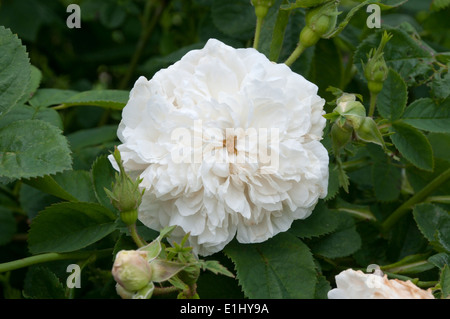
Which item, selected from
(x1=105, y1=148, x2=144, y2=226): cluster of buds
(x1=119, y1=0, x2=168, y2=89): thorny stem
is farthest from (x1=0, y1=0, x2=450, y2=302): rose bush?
(x1=119, y1=0, x2=168, y2=89): thorny stem

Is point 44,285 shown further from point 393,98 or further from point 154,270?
point 393,98

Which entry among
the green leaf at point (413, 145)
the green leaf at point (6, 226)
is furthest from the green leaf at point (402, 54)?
the green leaf at point (6, 226)

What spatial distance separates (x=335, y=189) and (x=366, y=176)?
1.03ft

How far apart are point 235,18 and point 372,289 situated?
70cm

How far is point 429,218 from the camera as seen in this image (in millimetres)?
965

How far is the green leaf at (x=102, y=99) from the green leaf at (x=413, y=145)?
45 centimetres

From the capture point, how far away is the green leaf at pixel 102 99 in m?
1.03

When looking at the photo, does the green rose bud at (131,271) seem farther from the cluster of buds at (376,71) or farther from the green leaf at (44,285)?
the cluster of buds at (376,71)

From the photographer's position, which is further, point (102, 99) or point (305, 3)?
point (102, 99)

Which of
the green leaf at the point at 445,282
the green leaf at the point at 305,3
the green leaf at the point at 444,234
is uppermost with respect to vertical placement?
the green leaf at the point at 305,3

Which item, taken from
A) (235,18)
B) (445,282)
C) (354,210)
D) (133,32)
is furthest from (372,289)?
(133,32)

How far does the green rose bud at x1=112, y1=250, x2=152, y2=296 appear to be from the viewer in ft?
2.18

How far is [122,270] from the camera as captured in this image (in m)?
0.67
